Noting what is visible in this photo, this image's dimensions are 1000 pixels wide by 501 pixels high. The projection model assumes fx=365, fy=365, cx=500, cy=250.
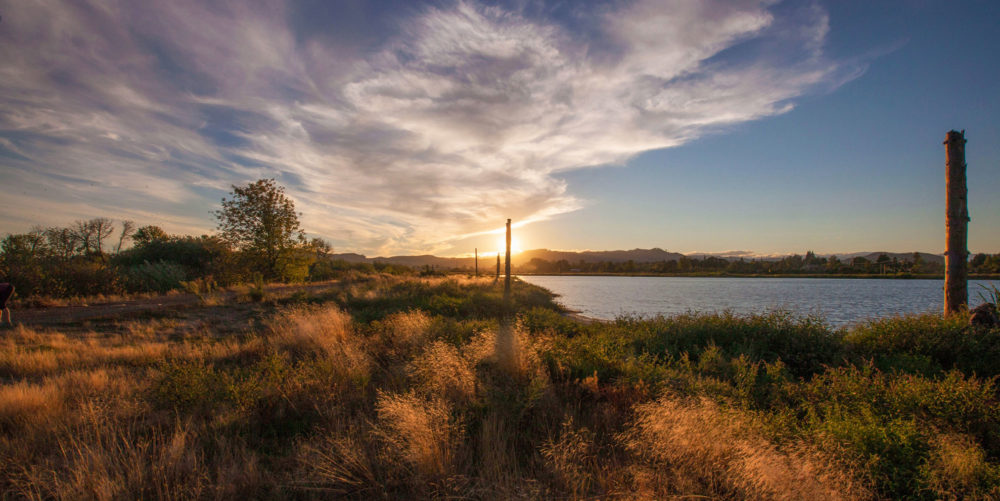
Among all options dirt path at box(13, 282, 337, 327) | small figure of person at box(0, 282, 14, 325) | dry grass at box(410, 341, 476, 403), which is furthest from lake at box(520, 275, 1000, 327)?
small figure of person at box(0, 282, 14, 325)

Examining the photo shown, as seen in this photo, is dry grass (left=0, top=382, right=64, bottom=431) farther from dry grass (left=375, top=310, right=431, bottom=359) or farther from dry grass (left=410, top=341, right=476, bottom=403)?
dry grass (left=375, top=310, right=431, bottom=359)

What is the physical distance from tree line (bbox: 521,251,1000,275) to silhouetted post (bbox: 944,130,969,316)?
5905 cm

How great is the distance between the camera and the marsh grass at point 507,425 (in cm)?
321

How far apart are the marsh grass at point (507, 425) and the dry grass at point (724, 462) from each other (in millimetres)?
19

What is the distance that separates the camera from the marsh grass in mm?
3215

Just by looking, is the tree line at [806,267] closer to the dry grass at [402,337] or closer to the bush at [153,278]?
the dry grass at [402,337]

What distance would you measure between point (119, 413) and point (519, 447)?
16.5ft

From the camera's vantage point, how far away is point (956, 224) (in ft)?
28.2

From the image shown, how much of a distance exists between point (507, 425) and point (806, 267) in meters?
105

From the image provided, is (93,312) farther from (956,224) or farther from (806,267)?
(806,267)

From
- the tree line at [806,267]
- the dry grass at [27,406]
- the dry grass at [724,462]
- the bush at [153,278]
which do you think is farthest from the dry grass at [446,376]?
the tree line at [806,267]

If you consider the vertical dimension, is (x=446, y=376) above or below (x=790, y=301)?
above

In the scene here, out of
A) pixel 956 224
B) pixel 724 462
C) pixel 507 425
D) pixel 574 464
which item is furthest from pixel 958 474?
pixel 956 224

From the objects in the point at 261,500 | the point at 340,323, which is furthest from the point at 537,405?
the point at 340,323
